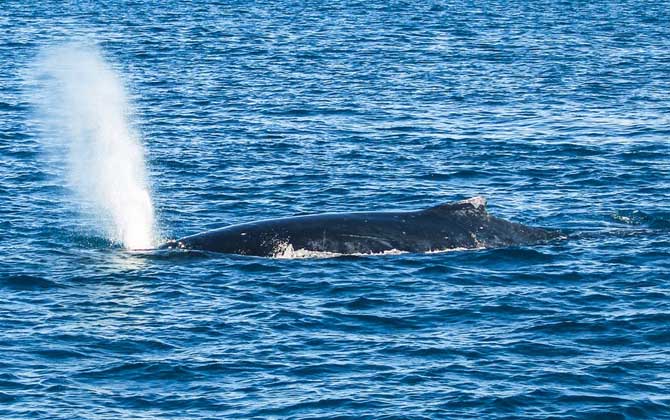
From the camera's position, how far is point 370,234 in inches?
1375

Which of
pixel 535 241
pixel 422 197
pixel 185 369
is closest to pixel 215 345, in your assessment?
pixel 185 369

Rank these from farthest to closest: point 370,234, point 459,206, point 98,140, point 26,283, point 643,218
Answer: point 98,140
point 643,218
point 459,206
point 370,234
point 26,283

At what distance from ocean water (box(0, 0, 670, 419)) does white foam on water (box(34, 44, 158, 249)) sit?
337 mm

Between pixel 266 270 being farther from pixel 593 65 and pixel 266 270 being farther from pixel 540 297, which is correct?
pixel 593 65

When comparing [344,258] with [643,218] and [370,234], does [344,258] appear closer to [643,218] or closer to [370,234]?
[370,234]

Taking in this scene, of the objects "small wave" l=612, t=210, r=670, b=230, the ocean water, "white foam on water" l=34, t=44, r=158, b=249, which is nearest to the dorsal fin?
the ocean water

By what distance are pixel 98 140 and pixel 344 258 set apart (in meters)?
23.3

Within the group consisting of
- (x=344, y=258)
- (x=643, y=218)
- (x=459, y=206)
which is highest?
(x=459, y=206)

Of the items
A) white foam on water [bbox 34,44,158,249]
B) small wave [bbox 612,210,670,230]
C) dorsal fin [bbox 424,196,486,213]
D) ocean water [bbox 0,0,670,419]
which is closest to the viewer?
ocean water [bbox 0,0,670,419]

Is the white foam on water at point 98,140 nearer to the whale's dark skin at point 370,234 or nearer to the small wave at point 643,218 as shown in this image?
the whale's dark skin at point 370,234

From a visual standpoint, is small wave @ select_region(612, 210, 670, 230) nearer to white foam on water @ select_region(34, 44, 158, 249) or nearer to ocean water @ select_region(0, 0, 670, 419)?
ocean water @ select_region(0, 0, 670, 419)

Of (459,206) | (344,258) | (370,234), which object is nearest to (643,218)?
(459,206)

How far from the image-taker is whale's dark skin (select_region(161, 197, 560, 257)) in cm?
3459

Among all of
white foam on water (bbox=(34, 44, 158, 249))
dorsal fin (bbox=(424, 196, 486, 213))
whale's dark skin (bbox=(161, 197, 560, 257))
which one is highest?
dorsal fin (bbox=(424, 196, 486, 213))
